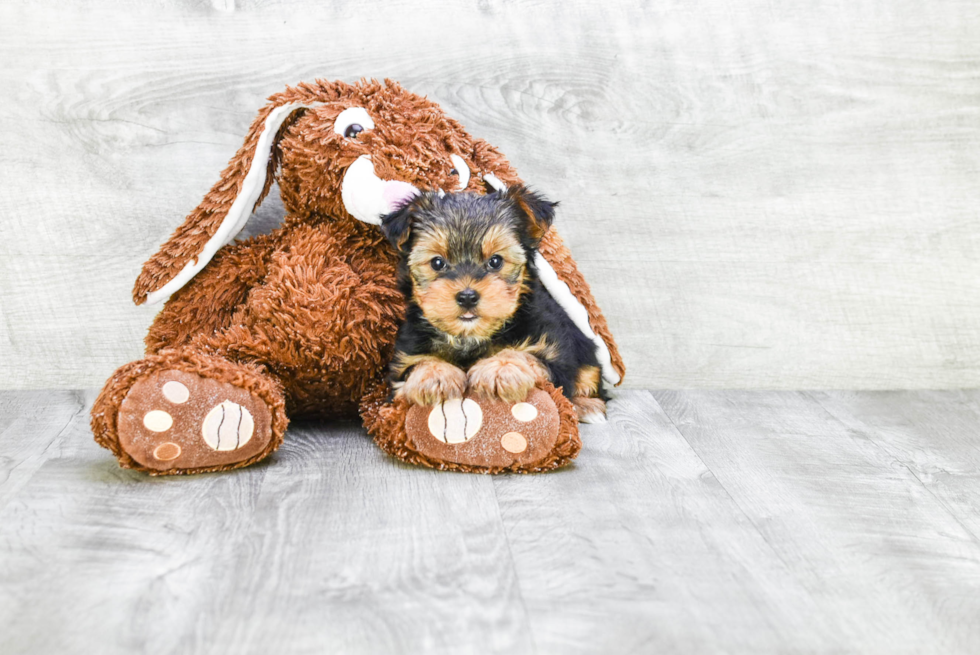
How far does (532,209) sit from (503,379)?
334mm

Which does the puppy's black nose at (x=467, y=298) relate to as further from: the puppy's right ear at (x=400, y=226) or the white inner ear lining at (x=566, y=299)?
the white inner ear lining at (x=566, y=299)

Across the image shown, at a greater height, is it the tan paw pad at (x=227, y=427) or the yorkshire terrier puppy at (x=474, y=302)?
the yorkshire terrier puppy at (x=474, y=302)

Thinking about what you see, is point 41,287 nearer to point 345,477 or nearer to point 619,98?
point 345,477

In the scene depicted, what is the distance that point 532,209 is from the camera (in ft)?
5.63

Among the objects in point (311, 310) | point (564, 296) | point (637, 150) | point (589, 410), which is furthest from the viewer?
point (637, 150)

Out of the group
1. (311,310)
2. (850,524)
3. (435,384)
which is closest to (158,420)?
(311,310)

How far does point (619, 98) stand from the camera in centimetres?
242

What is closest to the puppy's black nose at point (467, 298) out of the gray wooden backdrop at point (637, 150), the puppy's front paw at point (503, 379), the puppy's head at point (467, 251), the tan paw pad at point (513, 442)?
the puppy's head at point (467, 251)

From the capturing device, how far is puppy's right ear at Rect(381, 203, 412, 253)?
1694mm

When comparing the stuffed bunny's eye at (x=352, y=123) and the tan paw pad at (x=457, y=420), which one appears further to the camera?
the stuffed bunny's eye at (x=352, y=123)

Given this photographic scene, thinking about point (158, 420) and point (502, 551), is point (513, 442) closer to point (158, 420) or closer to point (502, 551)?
point (502, 551)

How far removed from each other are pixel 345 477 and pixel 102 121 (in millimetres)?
1241

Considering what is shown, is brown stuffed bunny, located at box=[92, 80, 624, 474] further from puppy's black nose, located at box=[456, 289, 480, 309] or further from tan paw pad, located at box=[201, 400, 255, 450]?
puppy's black nose, located at box=[456, 289, 480, 309]

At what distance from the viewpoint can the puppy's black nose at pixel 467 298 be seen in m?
1.61
